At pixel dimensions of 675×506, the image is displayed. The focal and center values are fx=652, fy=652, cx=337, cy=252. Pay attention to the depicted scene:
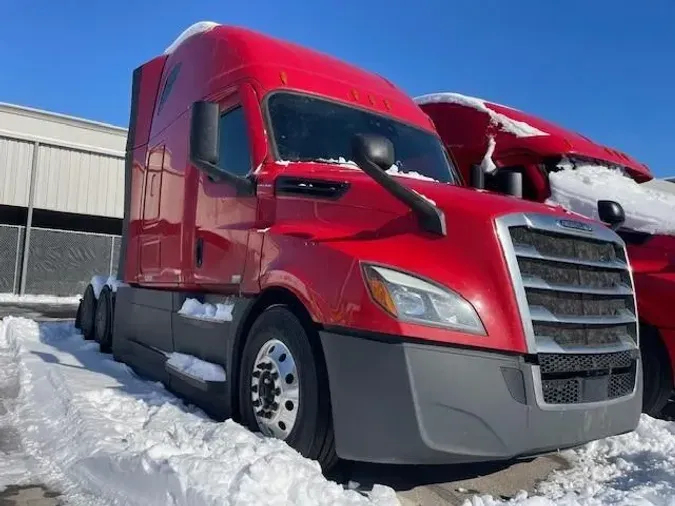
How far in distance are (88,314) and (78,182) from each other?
1568 cm

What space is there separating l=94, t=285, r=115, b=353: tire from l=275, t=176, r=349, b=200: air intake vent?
4625 millimetres

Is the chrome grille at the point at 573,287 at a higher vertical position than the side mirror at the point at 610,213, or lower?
lower

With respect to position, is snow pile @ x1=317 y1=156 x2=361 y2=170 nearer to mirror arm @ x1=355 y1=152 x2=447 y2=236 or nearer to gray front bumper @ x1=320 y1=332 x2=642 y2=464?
mirror arm @ x1=355 y1=152 x2=447 y2=236

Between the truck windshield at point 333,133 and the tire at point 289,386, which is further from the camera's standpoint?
the truck windshield at point 333,133

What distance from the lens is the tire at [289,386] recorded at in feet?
11.6

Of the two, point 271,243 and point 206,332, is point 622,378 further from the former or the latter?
point 206,332

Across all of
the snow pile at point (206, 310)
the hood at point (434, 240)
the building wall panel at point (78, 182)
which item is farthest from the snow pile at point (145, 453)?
the building wall panel at point (78, 182)

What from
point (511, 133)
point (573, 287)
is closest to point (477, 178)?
point (511, 133)

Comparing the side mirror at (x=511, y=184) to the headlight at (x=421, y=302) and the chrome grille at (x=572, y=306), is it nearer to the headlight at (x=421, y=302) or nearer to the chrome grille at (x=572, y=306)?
the chrome grille at (x=572, y=306)

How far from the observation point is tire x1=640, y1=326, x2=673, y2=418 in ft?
18.1

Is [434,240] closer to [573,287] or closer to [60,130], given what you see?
[573,287]

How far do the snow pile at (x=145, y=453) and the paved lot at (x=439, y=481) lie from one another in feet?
0.67

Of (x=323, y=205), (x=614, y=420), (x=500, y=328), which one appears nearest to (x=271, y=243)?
(x=323, y=205)

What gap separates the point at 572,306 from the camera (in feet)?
11.9
